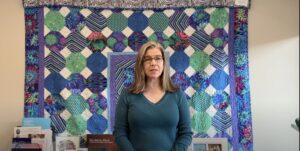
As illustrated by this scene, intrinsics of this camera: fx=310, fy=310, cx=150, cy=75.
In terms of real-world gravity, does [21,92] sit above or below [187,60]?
below

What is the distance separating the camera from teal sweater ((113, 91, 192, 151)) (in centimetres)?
147

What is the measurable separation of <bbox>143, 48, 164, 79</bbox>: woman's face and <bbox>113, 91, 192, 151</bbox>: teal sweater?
0.39 feet

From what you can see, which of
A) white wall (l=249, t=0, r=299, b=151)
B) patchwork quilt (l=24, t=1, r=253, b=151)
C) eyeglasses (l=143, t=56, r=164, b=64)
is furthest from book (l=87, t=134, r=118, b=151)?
white wall (l=249, t=0, r=299, b=151)

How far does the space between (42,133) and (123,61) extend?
72 cm

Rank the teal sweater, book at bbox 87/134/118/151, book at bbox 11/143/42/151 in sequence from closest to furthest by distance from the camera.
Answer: the teal sweater, book at bbox 11/143/42/151, book at bbox 87/134/118/151

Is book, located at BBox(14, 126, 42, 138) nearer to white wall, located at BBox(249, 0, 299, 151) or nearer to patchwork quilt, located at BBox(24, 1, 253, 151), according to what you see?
patchwork quilt, located at BBox(24, 1, 253, 151)

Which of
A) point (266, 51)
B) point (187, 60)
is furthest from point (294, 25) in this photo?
point (187, 60)

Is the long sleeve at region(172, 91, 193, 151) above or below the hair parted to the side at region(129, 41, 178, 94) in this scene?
below

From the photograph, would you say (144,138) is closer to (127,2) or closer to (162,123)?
(162,123)

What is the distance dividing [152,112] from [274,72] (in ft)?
3.64

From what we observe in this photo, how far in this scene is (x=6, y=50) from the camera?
2.17 m

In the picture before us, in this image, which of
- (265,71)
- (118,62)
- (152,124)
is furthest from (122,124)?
→ (265,71)

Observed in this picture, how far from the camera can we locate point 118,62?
2.15 m

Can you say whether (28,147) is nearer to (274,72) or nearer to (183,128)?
(183,128)
